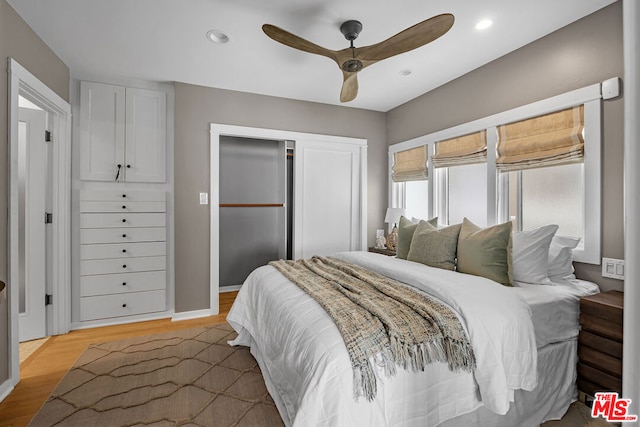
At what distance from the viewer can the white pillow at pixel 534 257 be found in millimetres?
2152

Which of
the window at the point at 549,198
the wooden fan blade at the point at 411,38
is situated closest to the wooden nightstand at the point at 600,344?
the window at the point at 549,198

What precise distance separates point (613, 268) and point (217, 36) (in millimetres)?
3306

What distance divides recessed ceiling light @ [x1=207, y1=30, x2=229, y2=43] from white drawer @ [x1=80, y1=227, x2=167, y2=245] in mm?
2022

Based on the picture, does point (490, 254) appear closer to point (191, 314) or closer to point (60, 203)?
→ point (191, 314)

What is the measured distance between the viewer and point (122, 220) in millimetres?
3359

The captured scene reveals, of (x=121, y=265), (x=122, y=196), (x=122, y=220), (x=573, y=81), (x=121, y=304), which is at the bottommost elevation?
(x=121, y=304)

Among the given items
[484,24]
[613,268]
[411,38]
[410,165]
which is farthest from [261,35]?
[613,268]

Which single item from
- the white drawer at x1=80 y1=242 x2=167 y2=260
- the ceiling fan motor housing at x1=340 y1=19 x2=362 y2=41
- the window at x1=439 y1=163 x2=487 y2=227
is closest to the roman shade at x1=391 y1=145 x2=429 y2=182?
the window at x1=439 y1=163 x2=487 y2=227

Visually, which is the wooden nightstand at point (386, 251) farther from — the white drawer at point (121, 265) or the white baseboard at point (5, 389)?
the white baseboard at point (5, 389)

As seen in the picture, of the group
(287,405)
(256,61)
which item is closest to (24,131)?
(256,61)

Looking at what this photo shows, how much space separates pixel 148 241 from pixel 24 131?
4.74 feet

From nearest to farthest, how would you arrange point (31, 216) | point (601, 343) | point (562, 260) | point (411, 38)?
1. point (601, 343)
2. point (411, 38)
3. point (562, 260)
4. point (31, 216)

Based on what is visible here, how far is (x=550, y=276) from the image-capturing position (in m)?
2.24

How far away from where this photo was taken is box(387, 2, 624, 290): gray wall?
2.08m
